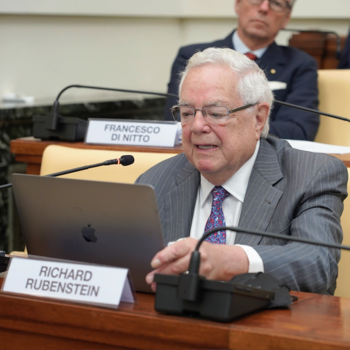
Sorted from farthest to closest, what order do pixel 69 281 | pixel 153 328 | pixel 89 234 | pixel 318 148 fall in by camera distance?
pixel 318 148
pixel 89 234
pixel 69 281
pixel 153 328

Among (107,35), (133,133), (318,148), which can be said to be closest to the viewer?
(318,148)

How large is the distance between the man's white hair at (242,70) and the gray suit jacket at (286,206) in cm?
19

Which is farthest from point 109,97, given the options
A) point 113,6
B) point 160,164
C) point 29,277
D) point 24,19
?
point 29,277

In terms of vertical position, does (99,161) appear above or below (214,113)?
below

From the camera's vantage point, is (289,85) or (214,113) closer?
(214,113)

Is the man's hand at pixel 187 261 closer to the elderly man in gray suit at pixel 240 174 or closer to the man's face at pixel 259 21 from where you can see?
the elderly man in gray suit at pixel 240 174

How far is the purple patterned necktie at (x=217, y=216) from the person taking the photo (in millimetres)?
1768

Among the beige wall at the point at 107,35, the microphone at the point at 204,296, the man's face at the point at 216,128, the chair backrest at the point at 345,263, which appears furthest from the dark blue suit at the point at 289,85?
the microphone at the point at 204,296

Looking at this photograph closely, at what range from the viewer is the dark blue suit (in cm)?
328

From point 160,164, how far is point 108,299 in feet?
2.97

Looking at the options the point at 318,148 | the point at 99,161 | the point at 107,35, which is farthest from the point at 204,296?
the point at 107,35

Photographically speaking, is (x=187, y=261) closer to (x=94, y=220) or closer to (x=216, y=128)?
(x=94, y=220)

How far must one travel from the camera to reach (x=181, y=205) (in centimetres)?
187

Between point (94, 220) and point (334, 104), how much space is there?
241 cm
